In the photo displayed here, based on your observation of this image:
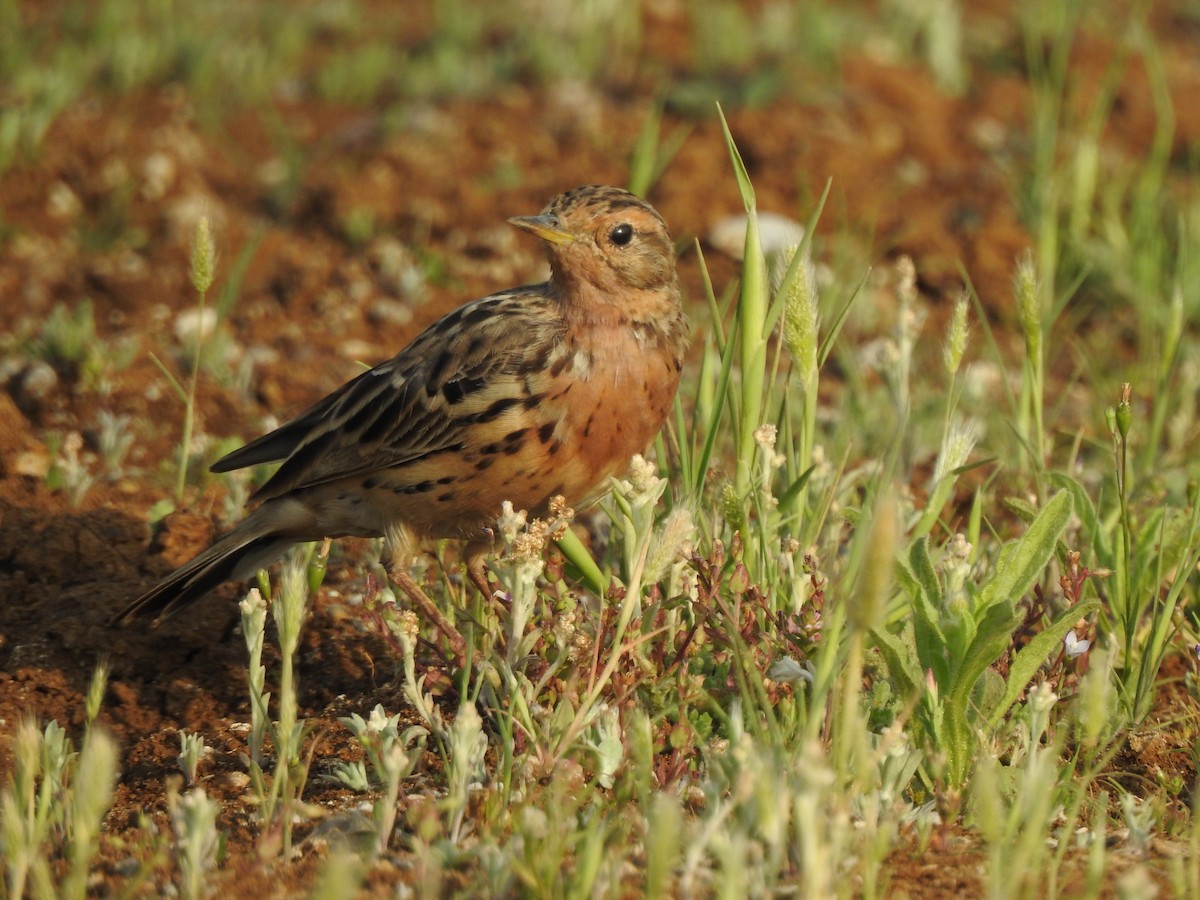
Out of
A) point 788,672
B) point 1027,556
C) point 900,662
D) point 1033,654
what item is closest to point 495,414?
point 788,672

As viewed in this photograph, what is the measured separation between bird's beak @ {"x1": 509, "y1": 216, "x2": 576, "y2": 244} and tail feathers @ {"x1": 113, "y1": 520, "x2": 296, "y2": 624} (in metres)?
1.23

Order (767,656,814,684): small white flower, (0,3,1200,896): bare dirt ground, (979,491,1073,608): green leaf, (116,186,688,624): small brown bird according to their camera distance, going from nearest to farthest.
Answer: (767,656,814,684): small white flower
(979,491,1073,608): green leaf
(116,186,688,624): small brown bird
(0,3,1200,896): bare dirt ground

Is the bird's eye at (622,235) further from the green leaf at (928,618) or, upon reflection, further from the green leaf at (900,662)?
the green leaf at (900,662)

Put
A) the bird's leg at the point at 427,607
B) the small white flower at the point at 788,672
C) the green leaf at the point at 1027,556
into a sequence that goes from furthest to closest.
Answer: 1. the bird's leg at the point at 427,607
2. the green leaf at the point at 1027,556
3. the small white flower at the point at 788,672

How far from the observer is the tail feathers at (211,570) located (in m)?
5.16

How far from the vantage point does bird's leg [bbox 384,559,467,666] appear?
15.1 ft

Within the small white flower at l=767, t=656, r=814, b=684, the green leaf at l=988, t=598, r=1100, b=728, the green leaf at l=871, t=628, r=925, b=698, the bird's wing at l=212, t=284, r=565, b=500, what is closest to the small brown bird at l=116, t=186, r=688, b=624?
the bird's wing at l=212, t=284, r=565, b=500

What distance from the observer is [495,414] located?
16.2 feet

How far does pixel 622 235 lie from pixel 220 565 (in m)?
1.57

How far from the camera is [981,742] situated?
4148mm

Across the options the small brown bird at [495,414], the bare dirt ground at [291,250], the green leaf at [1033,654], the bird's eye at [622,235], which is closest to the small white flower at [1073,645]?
the green leaf at [1033,654]

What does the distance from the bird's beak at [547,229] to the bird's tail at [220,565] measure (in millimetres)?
1176

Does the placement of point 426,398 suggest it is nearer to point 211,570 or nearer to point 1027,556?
point 211,570

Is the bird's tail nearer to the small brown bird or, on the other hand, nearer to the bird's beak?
the small brown bird
